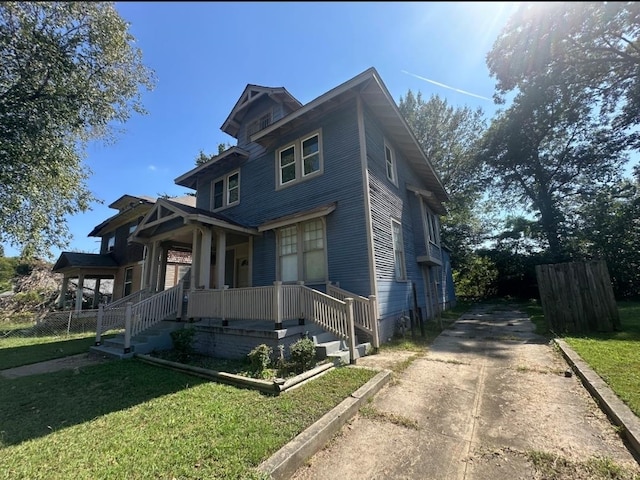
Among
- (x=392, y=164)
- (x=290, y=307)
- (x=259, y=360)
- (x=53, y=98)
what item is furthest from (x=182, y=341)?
(x=392, y=164)

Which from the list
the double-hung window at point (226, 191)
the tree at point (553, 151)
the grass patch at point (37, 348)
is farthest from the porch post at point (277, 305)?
the tree at point (553, 151)

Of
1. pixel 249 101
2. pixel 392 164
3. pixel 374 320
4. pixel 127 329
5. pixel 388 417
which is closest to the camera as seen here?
pixel 388 417

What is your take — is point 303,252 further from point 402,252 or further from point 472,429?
point 472,429

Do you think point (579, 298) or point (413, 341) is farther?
point (413, 341)

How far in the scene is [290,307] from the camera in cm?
669

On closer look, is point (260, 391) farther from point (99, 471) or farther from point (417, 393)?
point (417, 393)

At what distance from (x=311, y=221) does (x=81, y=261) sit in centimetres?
1749

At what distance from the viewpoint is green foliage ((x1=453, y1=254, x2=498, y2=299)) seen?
26303 mm

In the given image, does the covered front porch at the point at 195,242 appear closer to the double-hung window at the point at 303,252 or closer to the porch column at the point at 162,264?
the porch column at the point at 162,264

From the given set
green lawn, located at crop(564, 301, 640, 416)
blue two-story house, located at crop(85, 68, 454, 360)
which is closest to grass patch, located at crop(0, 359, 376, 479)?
blue two-story house, located at crop(85, 68, 454, 360)

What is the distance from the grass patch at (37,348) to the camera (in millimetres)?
8032

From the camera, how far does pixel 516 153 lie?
23062mm

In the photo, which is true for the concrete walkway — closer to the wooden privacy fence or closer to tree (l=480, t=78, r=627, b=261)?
the wooden privacy fence

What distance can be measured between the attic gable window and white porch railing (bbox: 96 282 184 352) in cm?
705
